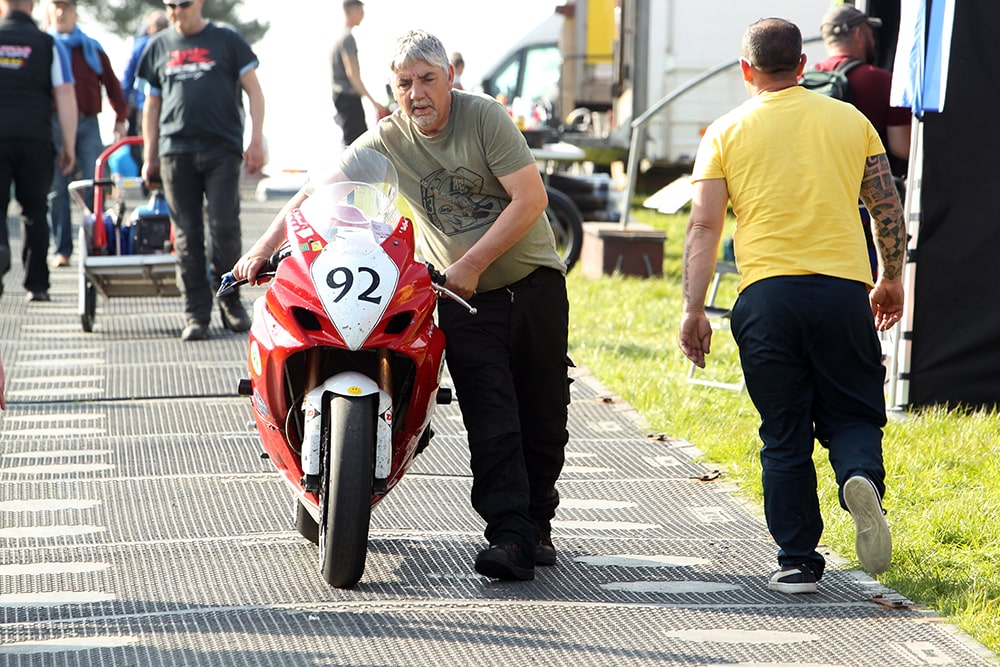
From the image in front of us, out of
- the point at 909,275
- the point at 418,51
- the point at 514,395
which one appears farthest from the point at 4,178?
the point at 514,395

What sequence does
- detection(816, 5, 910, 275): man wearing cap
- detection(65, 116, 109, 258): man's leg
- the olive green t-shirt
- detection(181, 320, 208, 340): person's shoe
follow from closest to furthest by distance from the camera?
the olive green t-shirt → detection(816, 5, 910, 275): man wearing cap → detection(181, 320, 208, 340): person's shoe → detection(65, 116, 109, 258): man's leg

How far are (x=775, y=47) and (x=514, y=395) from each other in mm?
1355

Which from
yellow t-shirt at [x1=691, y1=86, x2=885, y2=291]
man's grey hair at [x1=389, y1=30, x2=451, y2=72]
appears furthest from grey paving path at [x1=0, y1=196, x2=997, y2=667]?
man's grey hair at [x1=389, y1=30, x2=451, y2=72]

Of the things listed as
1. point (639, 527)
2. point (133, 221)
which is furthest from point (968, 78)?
point (133, 221)

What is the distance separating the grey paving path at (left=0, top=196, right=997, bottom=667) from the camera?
391 centimetres

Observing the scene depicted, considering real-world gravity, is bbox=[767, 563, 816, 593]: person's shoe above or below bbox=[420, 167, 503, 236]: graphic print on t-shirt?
below

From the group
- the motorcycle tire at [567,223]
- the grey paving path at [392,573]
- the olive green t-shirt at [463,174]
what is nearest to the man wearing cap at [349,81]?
the motorcycle tire at [567,223]

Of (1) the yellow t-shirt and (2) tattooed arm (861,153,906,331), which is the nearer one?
(1) the yellow t-shirt

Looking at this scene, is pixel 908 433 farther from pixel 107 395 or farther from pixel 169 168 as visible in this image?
pixel 169 168

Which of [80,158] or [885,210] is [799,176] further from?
[80,158]

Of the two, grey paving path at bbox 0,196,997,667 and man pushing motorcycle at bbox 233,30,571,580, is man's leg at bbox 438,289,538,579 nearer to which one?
man pushing motorcycle at bbox 233,30,571,580

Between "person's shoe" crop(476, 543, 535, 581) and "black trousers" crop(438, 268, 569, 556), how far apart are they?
0.10ft

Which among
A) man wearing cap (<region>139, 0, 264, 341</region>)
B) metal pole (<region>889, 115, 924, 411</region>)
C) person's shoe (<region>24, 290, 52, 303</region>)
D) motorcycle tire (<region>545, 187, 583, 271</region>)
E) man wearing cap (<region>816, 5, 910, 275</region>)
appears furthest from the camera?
motorcycle tire (<region>545, 187, 583, 271</region>)

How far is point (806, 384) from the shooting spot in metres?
4.51
